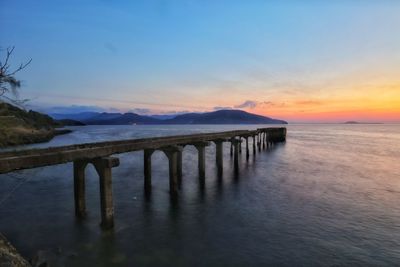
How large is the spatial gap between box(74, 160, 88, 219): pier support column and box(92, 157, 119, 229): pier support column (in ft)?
4.89

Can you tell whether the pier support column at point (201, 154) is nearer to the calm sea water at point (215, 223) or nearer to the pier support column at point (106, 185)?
the calm sea water at point (215, 223)

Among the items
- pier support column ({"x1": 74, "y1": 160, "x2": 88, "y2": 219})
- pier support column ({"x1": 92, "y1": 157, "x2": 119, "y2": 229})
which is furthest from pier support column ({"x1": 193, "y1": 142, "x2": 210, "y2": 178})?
pier support column ({"x1": 92, "y1": 157, "x2": 119, "y2": 229})

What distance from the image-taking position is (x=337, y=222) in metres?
12.5

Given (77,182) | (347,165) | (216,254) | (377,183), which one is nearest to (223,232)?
(216,254)

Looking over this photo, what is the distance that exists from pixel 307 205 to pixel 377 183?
30.7ft

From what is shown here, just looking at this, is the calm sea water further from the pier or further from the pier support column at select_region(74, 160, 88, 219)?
→ the pier

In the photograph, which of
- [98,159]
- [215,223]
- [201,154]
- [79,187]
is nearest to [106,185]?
[98,159]

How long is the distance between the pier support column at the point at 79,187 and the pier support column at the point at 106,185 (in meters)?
1.49

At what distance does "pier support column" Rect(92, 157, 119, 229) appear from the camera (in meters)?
10.2

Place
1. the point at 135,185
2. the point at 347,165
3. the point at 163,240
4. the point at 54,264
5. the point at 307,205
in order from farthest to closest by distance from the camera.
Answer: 1. the point at 347,165
2. the point at 135,185
3. the point at 307,205
4. the point at 163,240
5. the point at 54,264

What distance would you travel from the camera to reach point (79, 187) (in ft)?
39.3

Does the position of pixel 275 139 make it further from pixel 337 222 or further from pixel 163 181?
pixel 337 222

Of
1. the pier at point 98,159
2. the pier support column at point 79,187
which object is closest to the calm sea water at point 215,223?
the pier support column at point 79,187

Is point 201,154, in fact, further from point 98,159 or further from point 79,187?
point 98,159
